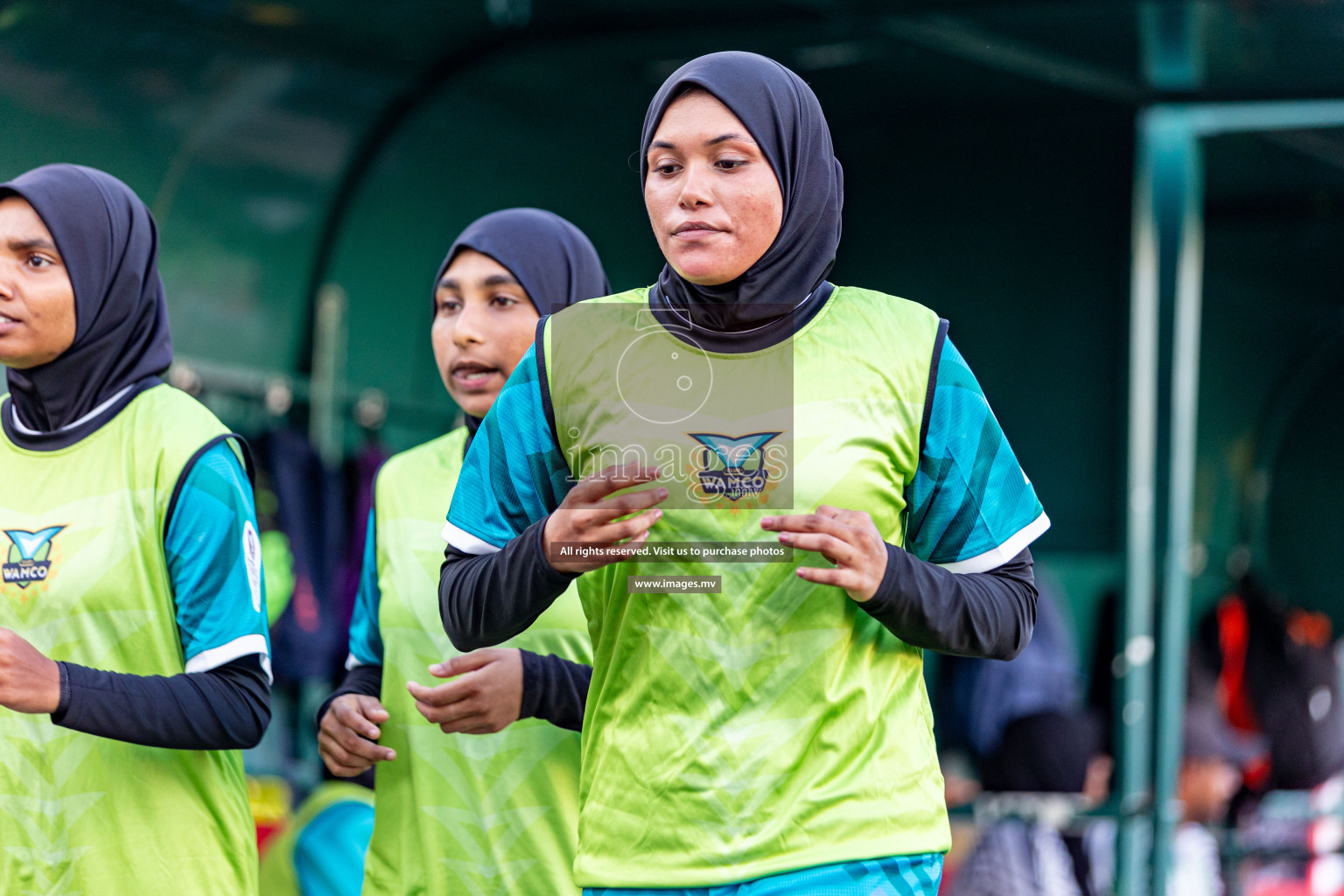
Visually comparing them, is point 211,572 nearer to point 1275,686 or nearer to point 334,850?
point 334,850

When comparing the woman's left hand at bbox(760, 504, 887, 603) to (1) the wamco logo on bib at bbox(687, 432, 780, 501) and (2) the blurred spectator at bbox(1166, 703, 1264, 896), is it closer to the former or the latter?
(1) the wamco logo on bib at bbox(687, 432, 780, 501)

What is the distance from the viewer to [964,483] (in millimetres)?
1807

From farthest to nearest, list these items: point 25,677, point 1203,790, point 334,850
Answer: point 1203,790
point 334,850
point 25,677

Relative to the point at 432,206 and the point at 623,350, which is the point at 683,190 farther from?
the point at 432,206

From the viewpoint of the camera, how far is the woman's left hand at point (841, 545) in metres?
1.61

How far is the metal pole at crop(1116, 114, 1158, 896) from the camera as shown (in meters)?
4.73

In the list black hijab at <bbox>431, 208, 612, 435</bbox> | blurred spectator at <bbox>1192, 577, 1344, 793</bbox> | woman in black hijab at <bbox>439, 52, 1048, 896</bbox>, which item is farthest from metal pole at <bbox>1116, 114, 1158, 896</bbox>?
woman in black hijab at <bbox>439, 52, 1048, 896</bbox>

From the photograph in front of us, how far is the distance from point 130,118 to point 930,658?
143 inches

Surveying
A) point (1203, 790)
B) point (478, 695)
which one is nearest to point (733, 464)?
point (478, 695)

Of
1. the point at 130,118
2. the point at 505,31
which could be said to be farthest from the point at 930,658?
the point at 130,118

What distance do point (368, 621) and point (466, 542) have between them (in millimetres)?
768

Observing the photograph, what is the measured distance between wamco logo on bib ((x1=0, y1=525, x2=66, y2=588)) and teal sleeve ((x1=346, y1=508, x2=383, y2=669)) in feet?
1.69

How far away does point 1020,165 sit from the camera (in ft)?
23.8

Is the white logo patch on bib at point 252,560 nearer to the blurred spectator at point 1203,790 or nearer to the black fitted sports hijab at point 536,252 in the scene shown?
the black fitted sports hijab at point 536,252
